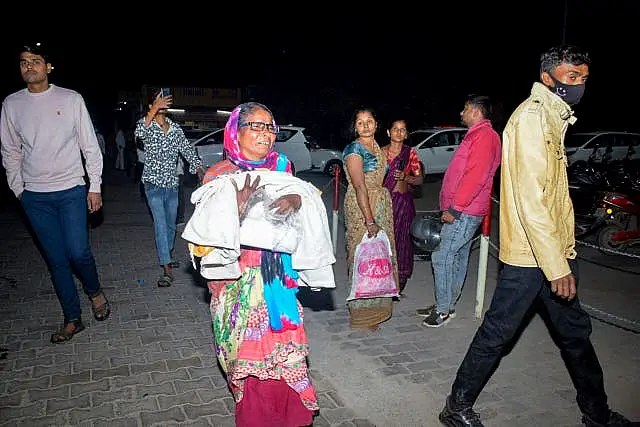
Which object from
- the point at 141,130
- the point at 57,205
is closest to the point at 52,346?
the point at 57,205

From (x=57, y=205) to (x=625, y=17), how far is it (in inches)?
956

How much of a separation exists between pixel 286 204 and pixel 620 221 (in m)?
7.52

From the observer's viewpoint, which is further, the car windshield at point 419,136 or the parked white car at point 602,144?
the car windshield at point 419,136

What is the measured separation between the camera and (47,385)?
12.7 ft

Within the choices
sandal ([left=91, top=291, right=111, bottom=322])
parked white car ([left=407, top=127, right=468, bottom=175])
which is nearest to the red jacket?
sandal ([left=91, top=291, right=111, bottom=322])

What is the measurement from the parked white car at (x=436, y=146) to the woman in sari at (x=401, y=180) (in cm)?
1340

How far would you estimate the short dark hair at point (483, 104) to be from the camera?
4.71m

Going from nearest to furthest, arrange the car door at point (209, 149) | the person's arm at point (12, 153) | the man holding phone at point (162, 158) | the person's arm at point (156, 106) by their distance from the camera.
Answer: the person's arm at point (12, 153) < the person's arm at point (156, 106) < the man holding phone at point (162, 158) < the car door at point (209, 149)

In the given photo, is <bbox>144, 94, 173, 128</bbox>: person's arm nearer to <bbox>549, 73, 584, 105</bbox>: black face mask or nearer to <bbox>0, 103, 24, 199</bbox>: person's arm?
<bbox>0, 103, 24, 199</bbox>: person's arm

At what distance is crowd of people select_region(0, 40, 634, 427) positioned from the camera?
8.79 ft

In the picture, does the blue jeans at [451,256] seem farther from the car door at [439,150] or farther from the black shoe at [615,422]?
the car door at [439,150]

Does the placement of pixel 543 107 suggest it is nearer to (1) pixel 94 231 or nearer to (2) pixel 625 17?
(1) pixel 94 231

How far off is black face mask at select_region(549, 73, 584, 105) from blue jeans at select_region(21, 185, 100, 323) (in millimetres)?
3662

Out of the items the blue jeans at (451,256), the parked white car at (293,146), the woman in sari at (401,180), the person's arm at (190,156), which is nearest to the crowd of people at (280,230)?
the blue jeans at (451,256)
